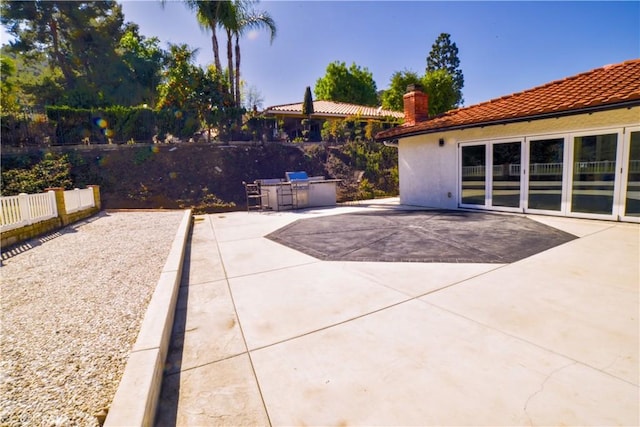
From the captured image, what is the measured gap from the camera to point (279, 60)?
83.2ft

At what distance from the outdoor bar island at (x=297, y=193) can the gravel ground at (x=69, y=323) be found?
5.26 meters

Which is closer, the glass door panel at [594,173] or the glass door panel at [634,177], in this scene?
the glass door panel at [634,177]

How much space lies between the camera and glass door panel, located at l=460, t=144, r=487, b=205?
9273mm

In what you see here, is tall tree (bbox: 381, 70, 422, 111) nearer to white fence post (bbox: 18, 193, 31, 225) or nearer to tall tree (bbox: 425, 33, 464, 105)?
white fence post (bbox: 18, 193, 31, 225)

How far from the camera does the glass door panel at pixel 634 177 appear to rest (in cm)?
643

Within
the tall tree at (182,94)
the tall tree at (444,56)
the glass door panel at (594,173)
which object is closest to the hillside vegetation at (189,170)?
the tall tree at (182,94)

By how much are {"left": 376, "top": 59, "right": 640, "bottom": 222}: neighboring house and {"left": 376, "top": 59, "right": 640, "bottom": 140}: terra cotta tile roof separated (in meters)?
0.03

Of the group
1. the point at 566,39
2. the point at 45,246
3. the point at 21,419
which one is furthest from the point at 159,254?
the point at 566,39

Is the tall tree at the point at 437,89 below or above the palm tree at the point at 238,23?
below

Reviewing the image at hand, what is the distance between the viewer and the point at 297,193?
11461 mm

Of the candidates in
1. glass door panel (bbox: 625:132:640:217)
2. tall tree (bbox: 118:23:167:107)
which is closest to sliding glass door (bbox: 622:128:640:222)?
glass door panel (bbox: 625:132:640:217)

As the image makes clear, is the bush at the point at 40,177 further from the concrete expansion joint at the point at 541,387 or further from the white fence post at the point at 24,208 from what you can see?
the concrete expansion joint at the point at 541,387

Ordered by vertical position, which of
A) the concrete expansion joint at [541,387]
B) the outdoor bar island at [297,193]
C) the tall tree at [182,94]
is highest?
the tall tree at [182,94]

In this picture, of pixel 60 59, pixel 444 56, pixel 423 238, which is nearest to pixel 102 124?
pixel 60 59
